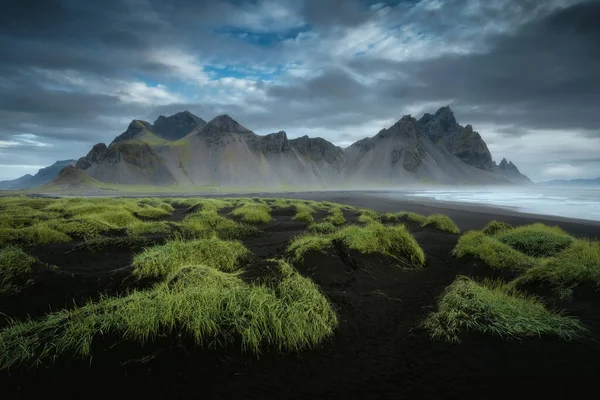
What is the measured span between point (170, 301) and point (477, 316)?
Result: 714 centimetres

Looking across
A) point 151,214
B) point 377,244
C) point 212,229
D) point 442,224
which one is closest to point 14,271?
point 212,229

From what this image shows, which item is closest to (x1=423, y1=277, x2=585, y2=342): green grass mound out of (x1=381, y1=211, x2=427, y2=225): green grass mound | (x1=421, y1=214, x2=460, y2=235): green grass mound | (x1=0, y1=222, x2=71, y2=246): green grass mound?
(x1=421, y1=214, x2=460, y2=235): green grass mound

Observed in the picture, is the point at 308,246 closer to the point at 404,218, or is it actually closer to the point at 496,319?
the point at 496,319

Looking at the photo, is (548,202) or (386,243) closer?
(386,243)

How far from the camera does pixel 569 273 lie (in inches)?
359

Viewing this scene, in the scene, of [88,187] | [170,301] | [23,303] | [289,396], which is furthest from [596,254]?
[88,187]

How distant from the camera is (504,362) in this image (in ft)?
18.5

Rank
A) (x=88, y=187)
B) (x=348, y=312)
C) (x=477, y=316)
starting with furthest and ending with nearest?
(x=88, y=187), (x=348, y=312), (x=477, y=316)

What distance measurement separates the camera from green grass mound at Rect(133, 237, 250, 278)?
9.27 m

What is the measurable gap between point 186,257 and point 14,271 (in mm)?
4439

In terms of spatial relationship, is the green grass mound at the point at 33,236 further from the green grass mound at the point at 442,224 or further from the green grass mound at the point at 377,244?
the green grass mound at the point at 442,224

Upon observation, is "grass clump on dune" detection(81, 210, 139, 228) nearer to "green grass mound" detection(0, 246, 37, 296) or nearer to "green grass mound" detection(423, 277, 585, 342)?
"green grass mound" detection(0, 246, 37, 296)

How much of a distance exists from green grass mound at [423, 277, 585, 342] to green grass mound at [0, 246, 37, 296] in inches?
415

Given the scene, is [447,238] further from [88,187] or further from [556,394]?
[88,187]
